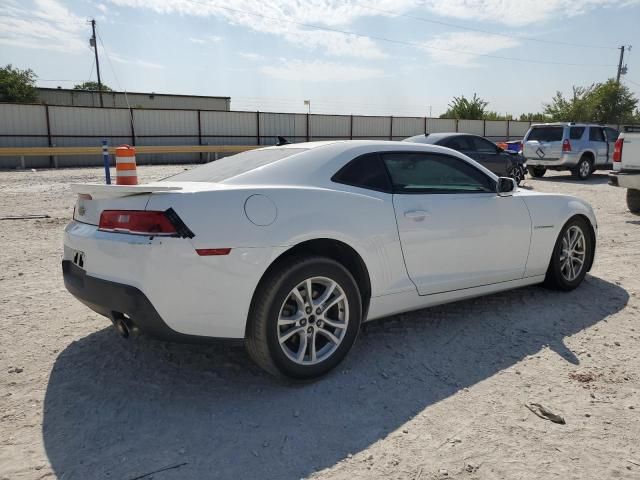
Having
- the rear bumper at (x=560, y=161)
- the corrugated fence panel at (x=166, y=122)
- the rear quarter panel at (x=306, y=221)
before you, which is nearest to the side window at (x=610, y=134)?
the rear bumper at (x=560, y=161)

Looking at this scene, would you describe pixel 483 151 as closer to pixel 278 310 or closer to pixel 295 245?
pixel 295 245

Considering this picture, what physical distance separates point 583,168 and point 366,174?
14866mm

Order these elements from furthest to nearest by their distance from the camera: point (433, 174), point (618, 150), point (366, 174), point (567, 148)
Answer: point (567, 148), point (618, 150), point (433, 174), point (366, 174)

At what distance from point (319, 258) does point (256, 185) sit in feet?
1.87

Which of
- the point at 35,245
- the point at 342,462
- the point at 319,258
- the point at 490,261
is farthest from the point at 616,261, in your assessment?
the point at 35,245

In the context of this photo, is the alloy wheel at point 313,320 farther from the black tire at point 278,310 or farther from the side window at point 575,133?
the side window at point 575,133

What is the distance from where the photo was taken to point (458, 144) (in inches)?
496

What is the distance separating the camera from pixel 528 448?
2.54 m

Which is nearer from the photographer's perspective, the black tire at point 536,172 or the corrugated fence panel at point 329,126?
the black tire at point 536,172

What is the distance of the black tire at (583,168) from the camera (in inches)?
631

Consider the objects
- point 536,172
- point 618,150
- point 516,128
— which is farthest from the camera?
point 516,128

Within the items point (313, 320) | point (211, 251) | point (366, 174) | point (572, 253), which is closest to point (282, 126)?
point (572, 253)

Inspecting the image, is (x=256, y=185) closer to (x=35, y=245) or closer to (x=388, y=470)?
(x=388, y=470)

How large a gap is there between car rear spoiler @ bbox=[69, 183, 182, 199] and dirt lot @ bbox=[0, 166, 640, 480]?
95 centimetres
